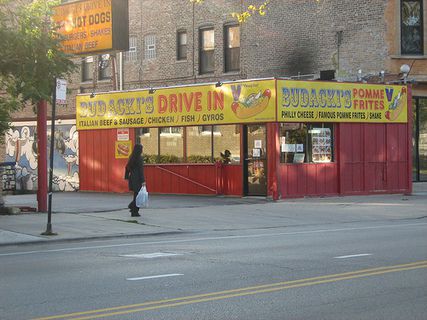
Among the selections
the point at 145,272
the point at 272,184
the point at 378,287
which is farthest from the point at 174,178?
the point at 378,287

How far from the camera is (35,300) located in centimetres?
843

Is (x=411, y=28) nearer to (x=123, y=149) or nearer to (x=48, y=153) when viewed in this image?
(x=123, y=149)

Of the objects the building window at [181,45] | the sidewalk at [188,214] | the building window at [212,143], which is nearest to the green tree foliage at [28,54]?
the sidewalk at [188,214]

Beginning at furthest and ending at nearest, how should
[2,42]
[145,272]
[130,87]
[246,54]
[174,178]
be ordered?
[130,87] < [246,54] < [174,178] < [2,42] < [145,272]

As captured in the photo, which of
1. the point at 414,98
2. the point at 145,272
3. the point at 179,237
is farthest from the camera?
the point at 414,98

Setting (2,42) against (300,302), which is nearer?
(300,302)

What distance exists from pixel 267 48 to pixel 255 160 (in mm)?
9031

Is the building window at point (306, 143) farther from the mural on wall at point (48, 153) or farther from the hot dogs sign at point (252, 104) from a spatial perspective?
the mural on wall at point (48, 153)

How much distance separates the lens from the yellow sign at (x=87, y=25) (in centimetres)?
2398

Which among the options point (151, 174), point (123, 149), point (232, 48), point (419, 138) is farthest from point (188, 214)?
point (232, 48)

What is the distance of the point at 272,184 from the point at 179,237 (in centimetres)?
928

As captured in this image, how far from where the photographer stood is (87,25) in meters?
24.1

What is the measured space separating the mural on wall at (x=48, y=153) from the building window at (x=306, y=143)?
32.0 ft

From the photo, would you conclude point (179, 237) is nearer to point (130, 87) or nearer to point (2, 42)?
point (2, 42)
